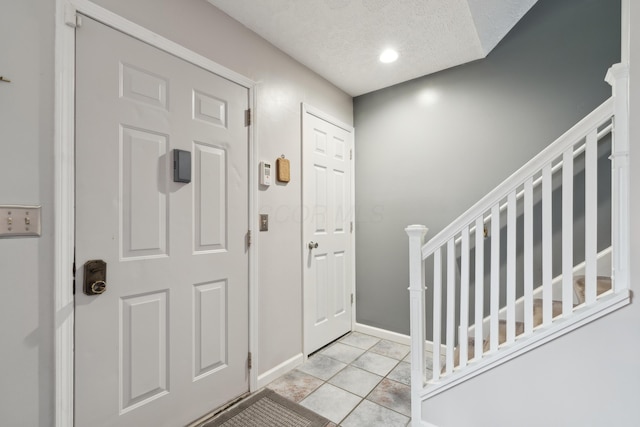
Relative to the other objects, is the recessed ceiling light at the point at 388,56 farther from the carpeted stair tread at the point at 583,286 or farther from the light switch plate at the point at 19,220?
the light switch plate at the point at 19,220

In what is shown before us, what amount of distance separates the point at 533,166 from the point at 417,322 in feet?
3.23

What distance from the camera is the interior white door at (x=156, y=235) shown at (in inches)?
52.4

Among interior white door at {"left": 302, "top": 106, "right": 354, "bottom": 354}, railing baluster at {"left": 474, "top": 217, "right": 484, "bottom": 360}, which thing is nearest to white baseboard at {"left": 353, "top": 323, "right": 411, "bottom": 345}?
interior white door at {"left": 302, "top": 106, "right": 354, "bottom": 354}

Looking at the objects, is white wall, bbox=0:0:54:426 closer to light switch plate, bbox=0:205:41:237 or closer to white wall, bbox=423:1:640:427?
light switch plate, bbox=0:205:41:237

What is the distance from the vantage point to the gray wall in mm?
2043

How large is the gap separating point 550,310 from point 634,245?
414 mm

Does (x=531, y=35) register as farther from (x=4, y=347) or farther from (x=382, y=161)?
(x=4, y=347)

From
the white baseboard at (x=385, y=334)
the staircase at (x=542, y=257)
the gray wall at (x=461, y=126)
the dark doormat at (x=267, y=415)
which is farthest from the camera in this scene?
the white baseboard at (x=385, y=334)

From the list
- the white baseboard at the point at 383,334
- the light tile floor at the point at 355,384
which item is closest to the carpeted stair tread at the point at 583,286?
the light tile floor at the point at 355,384

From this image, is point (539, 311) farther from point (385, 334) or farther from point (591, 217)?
point (385, 334)

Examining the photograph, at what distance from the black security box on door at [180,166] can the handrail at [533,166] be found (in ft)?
4.58

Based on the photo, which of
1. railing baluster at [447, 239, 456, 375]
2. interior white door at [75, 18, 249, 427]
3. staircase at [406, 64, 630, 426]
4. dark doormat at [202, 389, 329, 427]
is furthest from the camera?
dark doormat at [202, 389, 329, 427]

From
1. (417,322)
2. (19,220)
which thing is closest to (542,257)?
(417,322)

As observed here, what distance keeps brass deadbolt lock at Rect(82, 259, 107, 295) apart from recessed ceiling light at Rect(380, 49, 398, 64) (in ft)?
7.65
